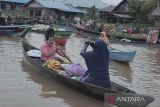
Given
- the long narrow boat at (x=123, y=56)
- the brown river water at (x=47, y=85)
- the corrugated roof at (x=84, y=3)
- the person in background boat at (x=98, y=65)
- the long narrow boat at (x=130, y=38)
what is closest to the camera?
the person in background boat at (x=98, y=65)

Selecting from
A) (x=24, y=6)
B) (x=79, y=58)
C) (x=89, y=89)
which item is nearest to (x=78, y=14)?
(x=24, y=6)

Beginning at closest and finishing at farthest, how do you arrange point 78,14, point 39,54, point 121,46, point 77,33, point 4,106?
1. point 4,106
2. point 39,54
3. point 121,46
4. point 77,33
5. point 78,14

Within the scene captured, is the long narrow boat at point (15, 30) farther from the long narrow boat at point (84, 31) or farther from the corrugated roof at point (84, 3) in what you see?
the corrugated roof at point (84, 3)

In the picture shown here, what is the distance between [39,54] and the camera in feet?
39.8

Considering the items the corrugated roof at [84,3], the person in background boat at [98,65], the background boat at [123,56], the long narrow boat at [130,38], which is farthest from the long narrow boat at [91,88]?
the corrugated roof at [84,3]

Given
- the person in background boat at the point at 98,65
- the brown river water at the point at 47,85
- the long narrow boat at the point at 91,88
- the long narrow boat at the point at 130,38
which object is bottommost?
the long narrow boat at the point at 130,38

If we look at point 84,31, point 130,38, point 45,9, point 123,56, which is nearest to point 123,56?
point 123,56

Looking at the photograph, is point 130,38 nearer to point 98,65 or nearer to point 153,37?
point 153,37

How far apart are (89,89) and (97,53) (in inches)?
34.4

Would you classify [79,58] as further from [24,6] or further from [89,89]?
[24,6]

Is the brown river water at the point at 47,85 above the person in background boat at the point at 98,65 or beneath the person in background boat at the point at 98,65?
beneath

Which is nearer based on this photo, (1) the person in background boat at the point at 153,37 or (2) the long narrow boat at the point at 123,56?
(2) the long narrow boat at the point at 123,56

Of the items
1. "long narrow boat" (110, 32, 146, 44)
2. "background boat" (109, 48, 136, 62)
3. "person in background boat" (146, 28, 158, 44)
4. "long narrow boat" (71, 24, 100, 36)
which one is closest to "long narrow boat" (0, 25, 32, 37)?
"long narrow boat" (71, 24, 100, 36)

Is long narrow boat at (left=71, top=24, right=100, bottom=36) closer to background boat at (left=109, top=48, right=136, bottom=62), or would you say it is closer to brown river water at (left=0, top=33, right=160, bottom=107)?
background boat at (left=109, top=48, right=136, bottom=62)
